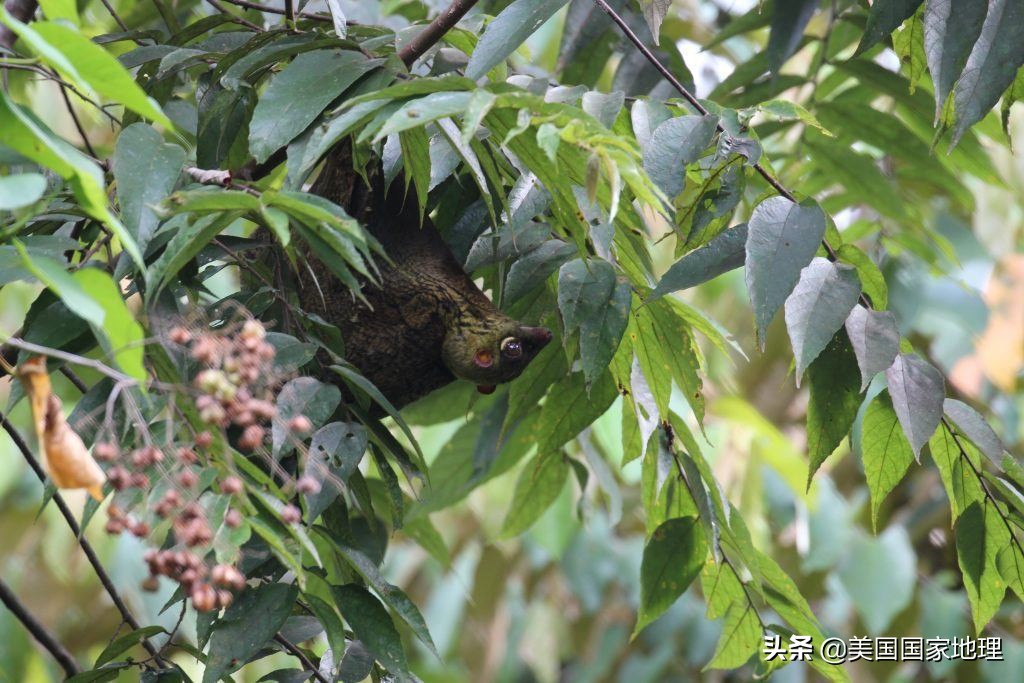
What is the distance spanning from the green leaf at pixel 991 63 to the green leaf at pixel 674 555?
757mm

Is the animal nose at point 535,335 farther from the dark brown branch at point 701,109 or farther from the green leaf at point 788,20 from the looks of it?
the green leaf at point 788,20

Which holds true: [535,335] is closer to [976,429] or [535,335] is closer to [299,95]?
[299,95]

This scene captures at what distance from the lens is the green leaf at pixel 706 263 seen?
5.12 ft

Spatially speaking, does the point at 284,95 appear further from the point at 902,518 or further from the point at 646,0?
the point at 902,518

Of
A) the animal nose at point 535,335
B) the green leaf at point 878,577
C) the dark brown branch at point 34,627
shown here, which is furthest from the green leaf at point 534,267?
the green leaf at point 878,577

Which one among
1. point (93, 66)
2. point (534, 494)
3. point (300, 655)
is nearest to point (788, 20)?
point (93, 66)

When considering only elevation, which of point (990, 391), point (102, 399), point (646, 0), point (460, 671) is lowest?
point (460, 671)

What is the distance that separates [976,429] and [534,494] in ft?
3.13

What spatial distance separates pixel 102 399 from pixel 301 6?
88cm

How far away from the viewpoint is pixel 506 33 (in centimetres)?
167

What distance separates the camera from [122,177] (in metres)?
1.38

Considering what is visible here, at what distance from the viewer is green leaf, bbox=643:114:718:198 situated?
1577 mm

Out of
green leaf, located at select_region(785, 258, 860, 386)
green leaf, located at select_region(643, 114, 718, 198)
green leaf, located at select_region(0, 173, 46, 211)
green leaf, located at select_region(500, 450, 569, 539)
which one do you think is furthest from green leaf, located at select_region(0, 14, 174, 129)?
green leaf, located at select_region(500, 450, 569, 539)

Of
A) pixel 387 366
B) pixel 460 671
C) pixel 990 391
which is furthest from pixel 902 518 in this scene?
pixel 387 366
